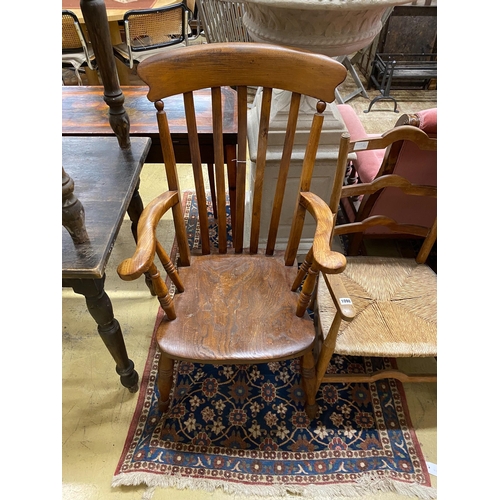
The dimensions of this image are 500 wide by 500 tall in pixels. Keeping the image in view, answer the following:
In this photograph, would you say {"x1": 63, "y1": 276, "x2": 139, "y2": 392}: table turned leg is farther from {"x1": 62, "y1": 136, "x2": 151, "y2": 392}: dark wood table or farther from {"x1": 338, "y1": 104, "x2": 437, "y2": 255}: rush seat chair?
{"x1": 338, "y1": 104, "x2": 437, "y2": 255}: rush seat chair

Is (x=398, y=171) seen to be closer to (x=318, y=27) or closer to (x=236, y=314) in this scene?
(x=318, y=27)

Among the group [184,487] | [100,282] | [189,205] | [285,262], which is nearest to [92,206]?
[100,282]

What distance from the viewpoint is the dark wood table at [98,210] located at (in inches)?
34.7

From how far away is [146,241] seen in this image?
89 centimetres

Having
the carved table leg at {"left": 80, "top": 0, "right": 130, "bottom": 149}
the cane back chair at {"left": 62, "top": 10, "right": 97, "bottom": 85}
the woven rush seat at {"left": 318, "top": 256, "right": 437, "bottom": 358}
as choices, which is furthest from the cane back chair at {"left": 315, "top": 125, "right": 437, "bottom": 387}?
the cane back chair at {"left": 62, "top": 10, "right": 97, "bottom": 85}

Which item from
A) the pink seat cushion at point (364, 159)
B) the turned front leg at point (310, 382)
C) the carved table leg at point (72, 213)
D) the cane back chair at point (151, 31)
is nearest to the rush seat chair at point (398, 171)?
the pink seat cushion at point (364, 159)

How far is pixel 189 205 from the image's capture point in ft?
6.79

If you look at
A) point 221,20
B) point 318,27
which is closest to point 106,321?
point 318,27

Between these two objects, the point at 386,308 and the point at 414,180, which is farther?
the point at 414,180

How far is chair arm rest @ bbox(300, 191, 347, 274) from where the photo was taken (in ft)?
2.72

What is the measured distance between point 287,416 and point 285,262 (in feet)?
1.82

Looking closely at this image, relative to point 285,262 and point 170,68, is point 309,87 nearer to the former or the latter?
point 170,68

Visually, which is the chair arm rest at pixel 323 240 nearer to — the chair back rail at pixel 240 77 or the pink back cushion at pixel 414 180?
the chair back rail at pixel 240 77

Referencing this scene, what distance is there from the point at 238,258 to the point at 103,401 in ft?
2.39
